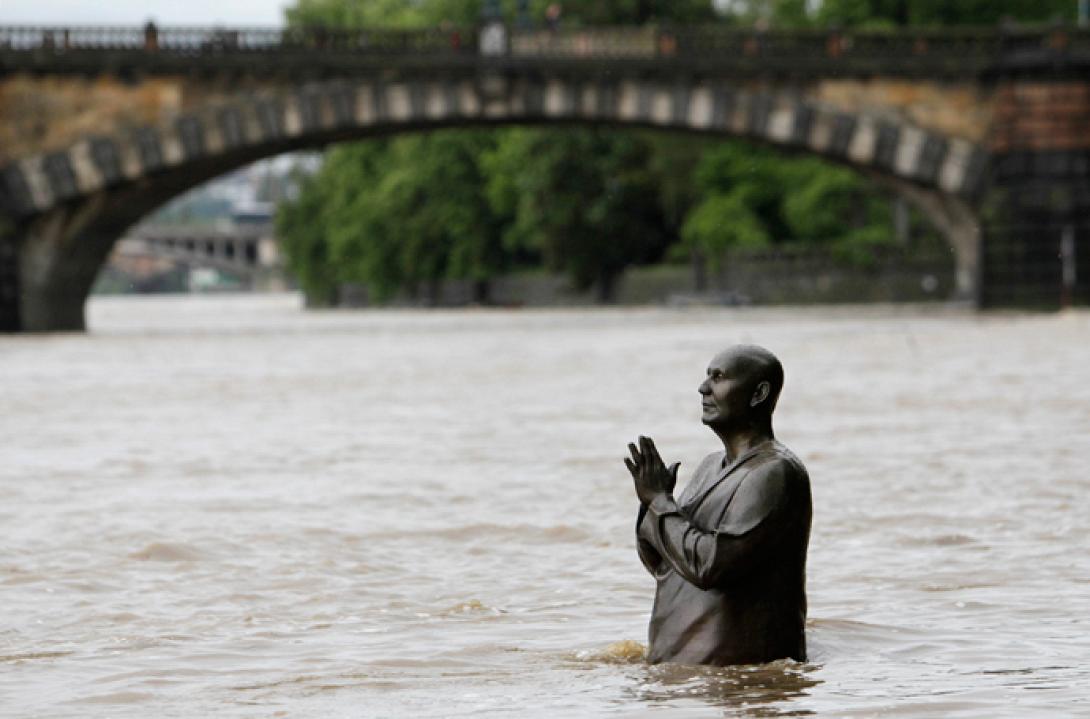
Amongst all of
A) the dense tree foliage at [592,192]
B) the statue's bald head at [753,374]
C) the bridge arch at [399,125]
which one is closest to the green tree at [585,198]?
the dense tree foliage at [592,192]

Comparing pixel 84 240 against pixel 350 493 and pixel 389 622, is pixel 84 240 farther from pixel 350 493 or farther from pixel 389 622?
pixel 389 622

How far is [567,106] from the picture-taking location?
42.1 metres

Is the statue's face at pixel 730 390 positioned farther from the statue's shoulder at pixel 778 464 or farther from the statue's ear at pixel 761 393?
the statue's shoulder at pixel 778 464

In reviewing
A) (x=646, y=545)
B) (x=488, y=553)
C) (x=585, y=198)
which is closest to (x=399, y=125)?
(x=585, y=198)

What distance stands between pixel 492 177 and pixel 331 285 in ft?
50.8

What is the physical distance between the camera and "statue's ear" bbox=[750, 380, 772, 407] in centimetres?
561

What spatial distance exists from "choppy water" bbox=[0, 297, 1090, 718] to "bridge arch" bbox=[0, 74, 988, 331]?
69.9 ft

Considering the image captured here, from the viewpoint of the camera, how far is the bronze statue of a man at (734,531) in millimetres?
5504

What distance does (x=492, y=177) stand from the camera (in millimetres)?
68438

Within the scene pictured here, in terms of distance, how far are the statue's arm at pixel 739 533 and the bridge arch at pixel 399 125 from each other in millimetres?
36324

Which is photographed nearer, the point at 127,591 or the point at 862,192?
the point at 127,591

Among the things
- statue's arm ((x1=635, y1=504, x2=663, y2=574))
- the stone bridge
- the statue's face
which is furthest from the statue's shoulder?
the stone bridge

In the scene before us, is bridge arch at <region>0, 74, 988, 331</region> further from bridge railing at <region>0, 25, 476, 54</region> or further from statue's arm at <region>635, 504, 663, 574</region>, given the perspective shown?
statue's arm at <region>635, 504, 663, 574</region>

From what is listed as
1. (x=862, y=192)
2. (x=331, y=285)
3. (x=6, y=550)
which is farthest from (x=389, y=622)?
(x=331, y=285)
